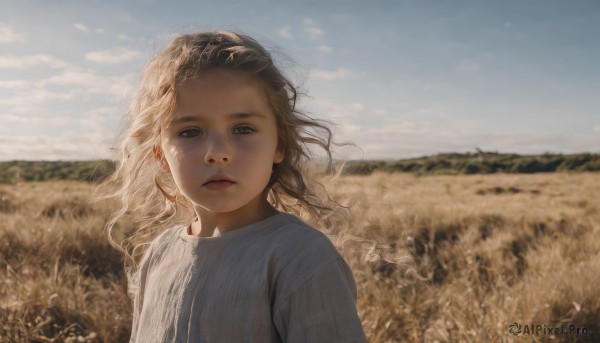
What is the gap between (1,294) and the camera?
3945 mm

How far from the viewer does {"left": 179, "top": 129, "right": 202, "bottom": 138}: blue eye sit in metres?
1.69

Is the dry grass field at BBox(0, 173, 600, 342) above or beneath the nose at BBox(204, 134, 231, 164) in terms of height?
beneath

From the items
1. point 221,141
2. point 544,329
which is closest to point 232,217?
point 221,141

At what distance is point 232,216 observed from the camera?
1767mm

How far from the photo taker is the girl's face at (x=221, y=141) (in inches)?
63.8

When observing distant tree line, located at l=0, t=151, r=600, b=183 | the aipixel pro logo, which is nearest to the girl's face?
the aipixel pro logo

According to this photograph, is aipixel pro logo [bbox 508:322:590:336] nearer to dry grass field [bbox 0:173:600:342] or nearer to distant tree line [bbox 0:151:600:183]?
dry grass field [bbox 0:173:600:342]

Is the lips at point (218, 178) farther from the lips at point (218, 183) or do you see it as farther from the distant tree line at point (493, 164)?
the distant tree line at point (493, 164)

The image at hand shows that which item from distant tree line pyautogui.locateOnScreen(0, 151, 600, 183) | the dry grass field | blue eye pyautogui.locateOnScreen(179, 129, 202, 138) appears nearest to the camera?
blue eye pyautogui.locateOnScreen(179, 129, 202, 138)

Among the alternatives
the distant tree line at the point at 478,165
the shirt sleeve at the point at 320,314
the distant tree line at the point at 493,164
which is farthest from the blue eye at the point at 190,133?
the distant tree line at the point at 493,164

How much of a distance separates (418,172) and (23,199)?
21.5 metres

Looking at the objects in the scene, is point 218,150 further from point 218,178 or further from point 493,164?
point 493,164

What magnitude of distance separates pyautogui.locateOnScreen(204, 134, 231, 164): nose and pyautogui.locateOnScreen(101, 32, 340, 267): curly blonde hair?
0.80 feet

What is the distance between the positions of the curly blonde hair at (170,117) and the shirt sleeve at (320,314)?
0.58 m
